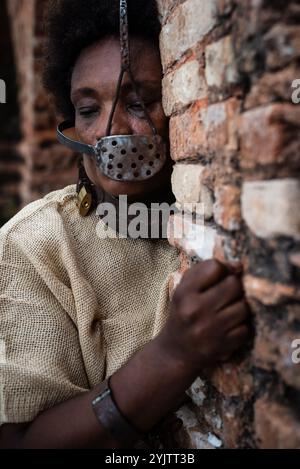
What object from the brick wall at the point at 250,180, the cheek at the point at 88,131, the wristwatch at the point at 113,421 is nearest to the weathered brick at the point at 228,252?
the brick wall at the point at 250,180

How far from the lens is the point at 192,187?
1.29m

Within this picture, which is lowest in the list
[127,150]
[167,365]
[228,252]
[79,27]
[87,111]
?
[167,365]

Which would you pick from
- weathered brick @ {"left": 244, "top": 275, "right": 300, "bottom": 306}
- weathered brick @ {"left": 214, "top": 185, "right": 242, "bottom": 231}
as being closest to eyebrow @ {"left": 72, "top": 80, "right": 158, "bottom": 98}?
weathered brick @ {"left": 214, "top": 185, "right": 242, "bottom": 231}

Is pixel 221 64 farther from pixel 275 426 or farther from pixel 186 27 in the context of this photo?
pixel 275 426

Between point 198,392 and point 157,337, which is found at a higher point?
point 157,337

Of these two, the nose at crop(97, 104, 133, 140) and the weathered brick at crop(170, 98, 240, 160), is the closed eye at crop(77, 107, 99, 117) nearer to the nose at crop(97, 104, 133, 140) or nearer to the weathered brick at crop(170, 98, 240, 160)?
the nose at crop(97, 104, 133, 140)

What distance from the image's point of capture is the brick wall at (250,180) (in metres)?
0.89

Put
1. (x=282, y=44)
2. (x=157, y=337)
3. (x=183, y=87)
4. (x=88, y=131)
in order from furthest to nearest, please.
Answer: (x=88, y=131)
(x=183, y=87)
(x=157, y=337)
(x=282, y=44)

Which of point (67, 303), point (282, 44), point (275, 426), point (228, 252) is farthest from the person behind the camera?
point (67, 303)

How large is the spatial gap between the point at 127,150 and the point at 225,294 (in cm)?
59

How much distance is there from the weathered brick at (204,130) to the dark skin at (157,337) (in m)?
0.18

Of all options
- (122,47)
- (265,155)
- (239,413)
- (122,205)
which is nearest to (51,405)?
(239,413)

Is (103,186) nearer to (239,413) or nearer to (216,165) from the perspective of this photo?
(216,165)

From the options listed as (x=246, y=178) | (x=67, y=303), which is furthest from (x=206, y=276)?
(x=67, y=303)
